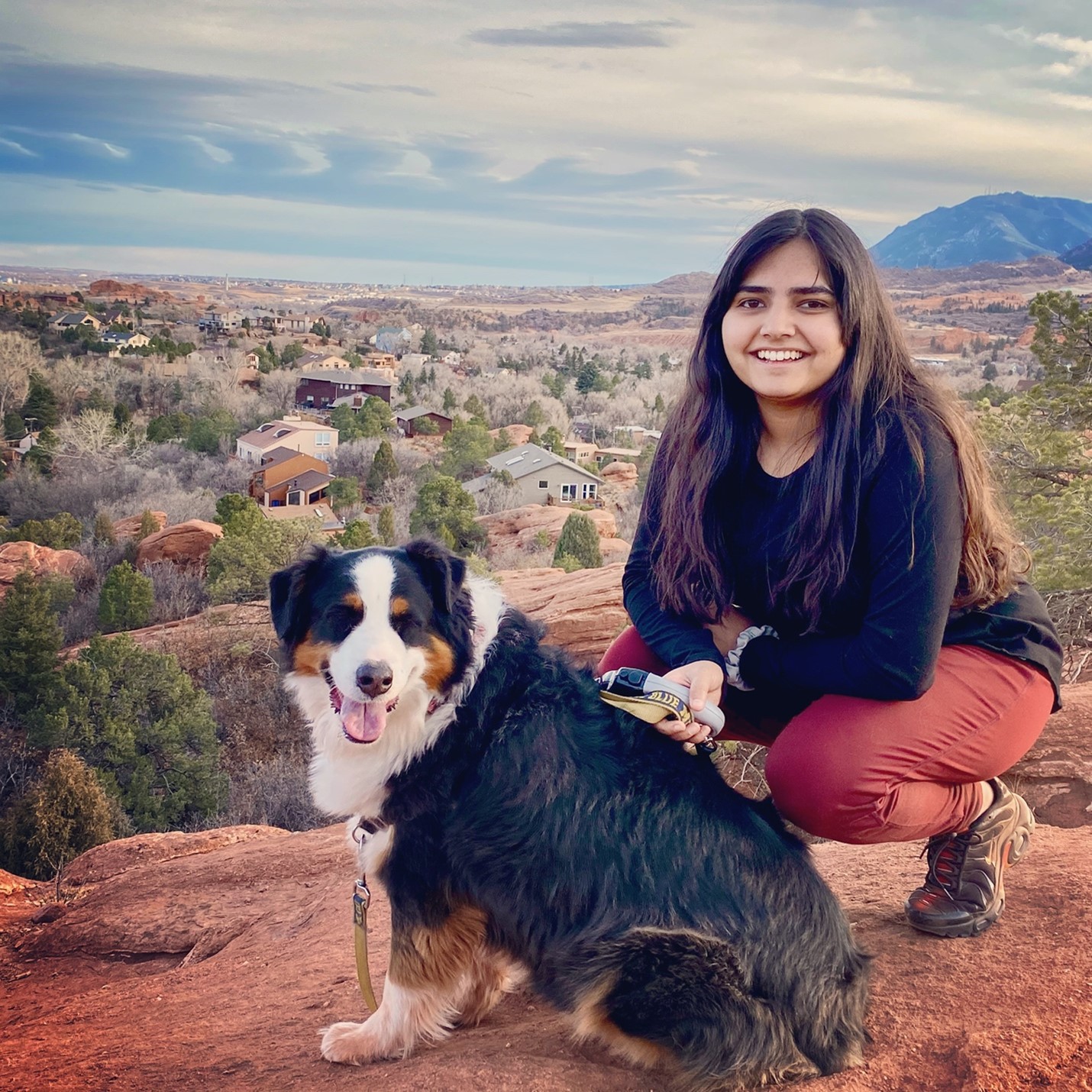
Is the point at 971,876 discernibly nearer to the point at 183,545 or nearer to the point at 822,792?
the point at 822,792

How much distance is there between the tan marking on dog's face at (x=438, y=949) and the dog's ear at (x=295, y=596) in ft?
3.61

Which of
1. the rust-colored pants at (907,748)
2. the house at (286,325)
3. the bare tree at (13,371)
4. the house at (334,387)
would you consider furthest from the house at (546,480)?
the house at (286,325)

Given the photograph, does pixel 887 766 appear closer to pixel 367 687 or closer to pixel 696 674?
pixel 696 674

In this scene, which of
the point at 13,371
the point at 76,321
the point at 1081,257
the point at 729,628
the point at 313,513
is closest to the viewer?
the point at 729,628

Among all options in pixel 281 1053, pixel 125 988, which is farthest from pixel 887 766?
pixel 125 988

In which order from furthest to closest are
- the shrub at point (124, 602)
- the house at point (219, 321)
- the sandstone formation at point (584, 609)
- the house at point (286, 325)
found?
the house at point (286, 325), the house at point (219, 321), the shrub at point (124, 602), the sandstone formation at point (584, 609)

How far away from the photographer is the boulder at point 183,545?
28453 mm

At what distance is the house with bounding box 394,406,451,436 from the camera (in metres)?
51.9

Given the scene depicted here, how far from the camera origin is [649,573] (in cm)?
385

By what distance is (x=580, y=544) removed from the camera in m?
25.6

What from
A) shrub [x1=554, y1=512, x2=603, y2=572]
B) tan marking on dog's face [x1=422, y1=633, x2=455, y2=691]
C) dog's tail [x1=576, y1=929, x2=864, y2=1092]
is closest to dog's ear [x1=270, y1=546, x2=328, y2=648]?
tan marking on dog's face [x1=422, y1=633, x2=455, y2=691]

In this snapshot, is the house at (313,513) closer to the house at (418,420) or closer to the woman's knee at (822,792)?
the house at (418,420)

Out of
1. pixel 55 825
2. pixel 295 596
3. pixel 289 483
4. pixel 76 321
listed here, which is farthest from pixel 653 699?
pixel 76 321

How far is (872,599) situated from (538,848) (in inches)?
53.9
